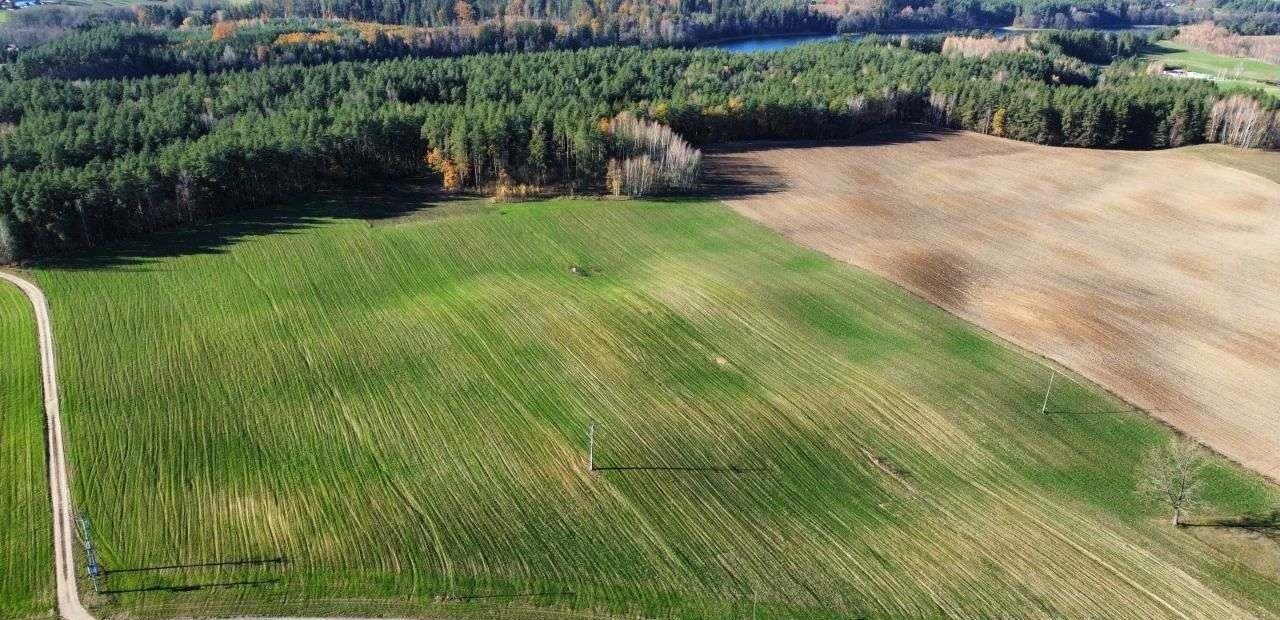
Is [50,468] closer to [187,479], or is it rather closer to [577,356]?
[187,479]

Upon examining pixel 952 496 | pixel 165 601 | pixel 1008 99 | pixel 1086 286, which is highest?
pixel 1008 99

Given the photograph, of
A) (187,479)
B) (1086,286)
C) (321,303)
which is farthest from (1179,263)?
(187,479)

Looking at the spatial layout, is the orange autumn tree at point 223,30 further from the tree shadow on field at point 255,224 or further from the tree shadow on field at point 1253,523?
the tree shadow on field at point 1253,523

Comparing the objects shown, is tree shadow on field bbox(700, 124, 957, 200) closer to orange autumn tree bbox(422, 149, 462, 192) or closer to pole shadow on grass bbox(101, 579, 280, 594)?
orange autumn tree bbox(422, 149, 462, 192)

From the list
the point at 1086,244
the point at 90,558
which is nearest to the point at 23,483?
the point at 90,558

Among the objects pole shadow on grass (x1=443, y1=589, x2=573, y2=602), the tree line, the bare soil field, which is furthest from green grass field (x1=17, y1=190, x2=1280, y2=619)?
the tree line

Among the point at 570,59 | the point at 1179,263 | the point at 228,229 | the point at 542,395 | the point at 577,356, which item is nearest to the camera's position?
the point at 542,395
